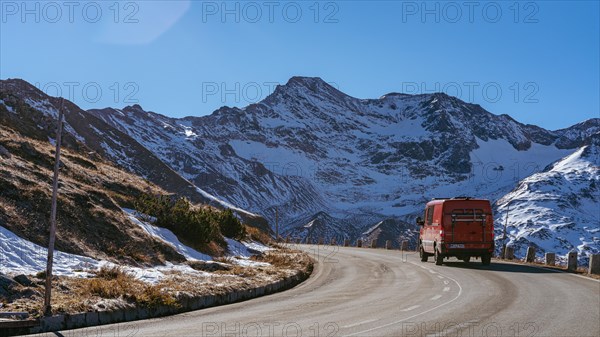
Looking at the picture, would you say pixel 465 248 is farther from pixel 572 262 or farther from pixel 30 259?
pixel 30 259

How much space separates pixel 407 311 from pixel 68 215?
10748 mm

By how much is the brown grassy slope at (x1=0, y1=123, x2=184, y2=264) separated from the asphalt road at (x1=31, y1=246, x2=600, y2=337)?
490 centimetres

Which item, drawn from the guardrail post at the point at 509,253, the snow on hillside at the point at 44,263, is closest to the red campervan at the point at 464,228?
the guardrail post at the point at 509,253

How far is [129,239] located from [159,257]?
3.89 ft

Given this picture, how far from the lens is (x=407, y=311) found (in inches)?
507

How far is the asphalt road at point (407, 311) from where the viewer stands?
411 inches

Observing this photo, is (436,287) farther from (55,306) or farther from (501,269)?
(55,306)

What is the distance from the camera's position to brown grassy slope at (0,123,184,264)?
1641cm

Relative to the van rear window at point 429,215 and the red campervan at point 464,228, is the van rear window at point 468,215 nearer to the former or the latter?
the red campervan at point 464,228

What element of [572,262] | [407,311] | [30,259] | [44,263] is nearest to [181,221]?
[44,263]

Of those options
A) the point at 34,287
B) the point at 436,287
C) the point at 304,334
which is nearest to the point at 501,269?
the point at 436,287

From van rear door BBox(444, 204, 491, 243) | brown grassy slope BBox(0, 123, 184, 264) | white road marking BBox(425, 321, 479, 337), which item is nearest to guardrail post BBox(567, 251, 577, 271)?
van rear door BBox(444, 204, 491, 243)

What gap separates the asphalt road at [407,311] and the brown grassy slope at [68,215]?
4.90 meters

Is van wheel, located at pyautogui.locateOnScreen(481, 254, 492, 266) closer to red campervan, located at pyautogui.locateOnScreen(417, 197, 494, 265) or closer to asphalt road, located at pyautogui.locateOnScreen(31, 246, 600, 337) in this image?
red campervan, located at pyautogui.locateOnScreen(417, 197, 494, 265)
